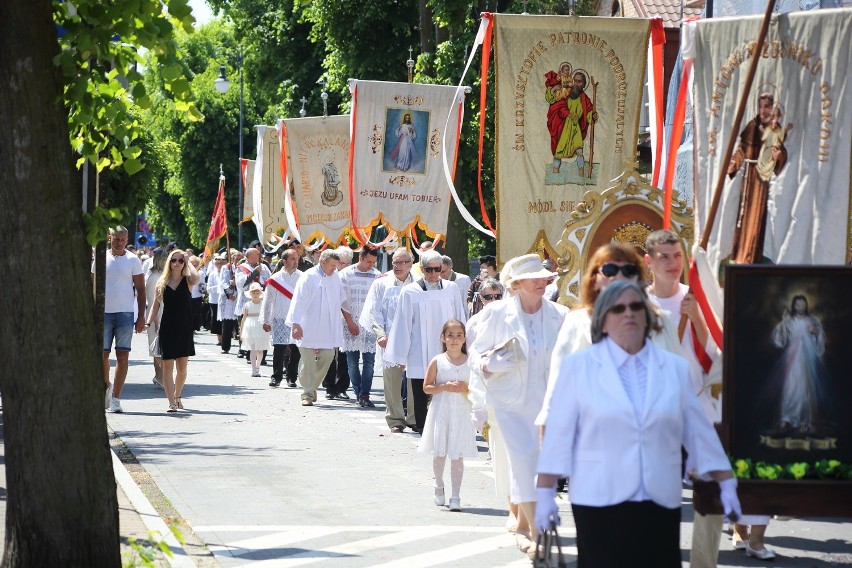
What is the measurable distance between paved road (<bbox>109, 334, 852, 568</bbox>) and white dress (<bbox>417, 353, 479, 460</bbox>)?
407mm

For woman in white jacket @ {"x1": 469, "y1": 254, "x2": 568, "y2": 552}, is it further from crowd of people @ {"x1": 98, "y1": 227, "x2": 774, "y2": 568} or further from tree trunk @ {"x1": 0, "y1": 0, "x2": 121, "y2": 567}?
tree trunk @ {"x1": 0, "y1": 0, "x2": 121, "y2": 567}

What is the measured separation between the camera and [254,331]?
25.9 m

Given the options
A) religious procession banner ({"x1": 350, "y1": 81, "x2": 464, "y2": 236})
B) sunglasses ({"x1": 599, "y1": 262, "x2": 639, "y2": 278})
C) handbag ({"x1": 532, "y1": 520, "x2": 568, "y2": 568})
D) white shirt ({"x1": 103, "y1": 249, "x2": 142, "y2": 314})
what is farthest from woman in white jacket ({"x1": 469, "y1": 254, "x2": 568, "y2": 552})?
religious procession banner ({"x1": 350, "y1": 81, "x2": 464, "y2": 236})

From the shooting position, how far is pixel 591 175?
14.7 metres

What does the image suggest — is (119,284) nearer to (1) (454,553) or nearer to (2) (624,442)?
(1) (454,553)

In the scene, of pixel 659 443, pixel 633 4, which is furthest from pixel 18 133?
pixel 633 4

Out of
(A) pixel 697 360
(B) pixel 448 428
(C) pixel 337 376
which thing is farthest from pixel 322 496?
(C) pixel 337 376

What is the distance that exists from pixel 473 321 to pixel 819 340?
5066mm

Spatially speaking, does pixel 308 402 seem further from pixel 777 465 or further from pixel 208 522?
pixel 777 465

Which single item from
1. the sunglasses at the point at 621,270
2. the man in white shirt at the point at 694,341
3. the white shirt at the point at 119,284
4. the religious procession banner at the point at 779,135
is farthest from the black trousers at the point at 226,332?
the sunglasses at the point at 621,270

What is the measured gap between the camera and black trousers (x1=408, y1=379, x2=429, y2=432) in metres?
15.9

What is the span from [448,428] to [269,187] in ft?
64.2

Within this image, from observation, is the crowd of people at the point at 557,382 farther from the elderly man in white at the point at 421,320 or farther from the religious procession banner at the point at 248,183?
the religious procession banner at the point at 248,183

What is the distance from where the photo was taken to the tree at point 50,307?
7.56 m
